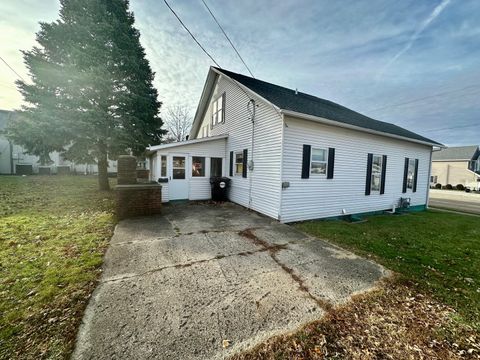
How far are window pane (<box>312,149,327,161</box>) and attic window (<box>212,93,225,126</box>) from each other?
5.84m

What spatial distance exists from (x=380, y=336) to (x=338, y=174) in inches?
260

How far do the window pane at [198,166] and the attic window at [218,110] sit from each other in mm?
2767

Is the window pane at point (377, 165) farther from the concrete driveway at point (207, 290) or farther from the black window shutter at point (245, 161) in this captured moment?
the concrete driveway at point (207, 290)

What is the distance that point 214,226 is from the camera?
240 inches

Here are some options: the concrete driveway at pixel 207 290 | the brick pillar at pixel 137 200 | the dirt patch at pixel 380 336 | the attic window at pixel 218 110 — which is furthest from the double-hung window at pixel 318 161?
the attic window at pixel 218 110

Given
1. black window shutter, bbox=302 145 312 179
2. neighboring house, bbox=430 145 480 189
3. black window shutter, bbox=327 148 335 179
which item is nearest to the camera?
black window shutter, bbox=302 145 312 179

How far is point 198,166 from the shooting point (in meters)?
10.3

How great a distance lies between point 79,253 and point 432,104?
126ft

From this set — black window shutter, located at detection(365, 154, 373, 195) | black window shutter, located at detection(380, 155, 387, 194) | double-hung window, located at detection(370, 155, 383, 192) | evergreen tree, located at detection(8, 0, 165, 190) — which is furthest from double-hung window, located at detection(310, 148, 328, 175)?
evergreen tree, located at detection(8, 0, 165, 190)

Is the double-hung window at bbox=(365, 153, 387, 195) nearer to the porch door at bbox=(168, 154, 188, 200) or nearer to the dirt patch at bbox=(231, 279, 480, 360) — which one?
the dirt patch at bbox=(231, 279, 480, 360)

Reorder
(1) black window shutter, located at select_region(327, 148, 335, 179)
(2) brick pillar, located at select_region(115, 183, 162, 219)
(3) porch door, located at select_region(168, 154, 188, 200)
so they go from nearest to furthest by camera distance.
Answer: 1. (2) brick pillar, located at select_region(115, 183, 162, 219)
2. (1) black window shutter, located at select_region(327, 148, 335, 179)
3. (3) porch door, located at select_region(168, 154, 188, 200)

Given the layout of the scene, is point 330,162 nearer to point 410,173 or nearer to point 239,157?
point 239,157

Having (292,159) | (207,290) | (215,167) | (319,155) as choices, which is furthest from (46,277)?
(215,167)

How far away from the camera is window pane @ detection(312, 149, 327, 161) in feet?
24.3
